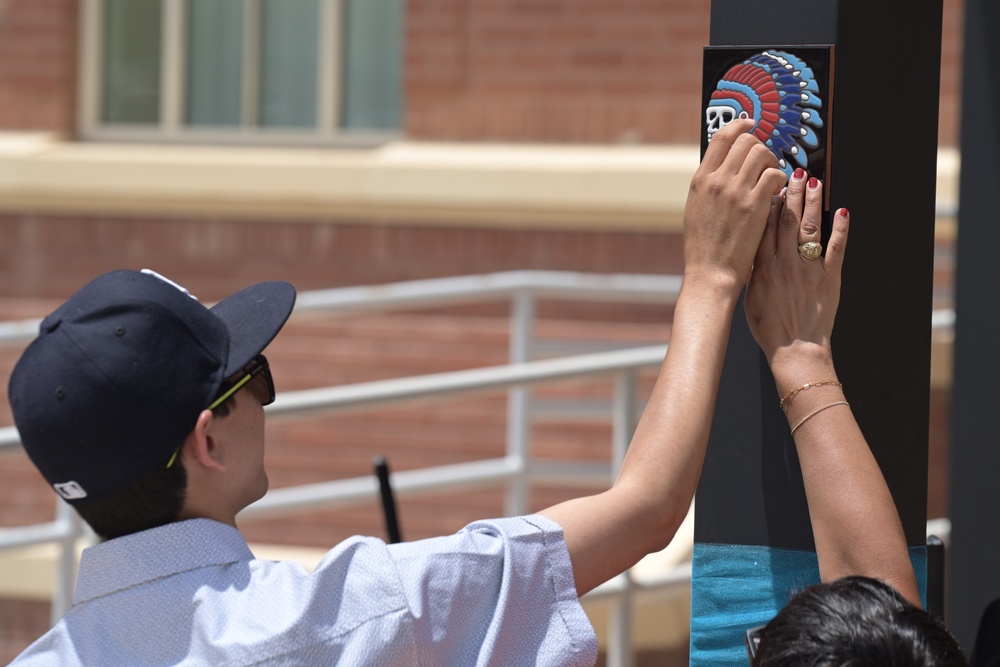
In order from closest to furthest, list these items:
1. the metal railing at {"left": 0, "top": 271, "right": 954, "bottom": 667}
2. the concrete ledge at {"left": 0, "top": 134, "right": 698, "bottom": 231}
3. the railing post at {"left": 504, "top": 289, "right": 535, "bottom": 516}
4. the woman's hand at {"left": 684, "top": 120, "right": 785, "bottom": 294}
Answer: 1. the woman's hand at {"left": 684, "top": 120, "right": 785, "bottom": 294}
2. the metal railing at {"left": 0, "top": 271, "right": 954, "bottom": 667}
3. the railing post at {"left": 504, "top": 289, "right": 535, "bottom": 516}
4. the concrete ledge at {"left": 0, "top": 134, "right": 698, "bottom": 231}

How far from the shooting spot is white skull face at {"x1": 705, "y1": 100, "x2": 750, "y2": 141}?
1769mm

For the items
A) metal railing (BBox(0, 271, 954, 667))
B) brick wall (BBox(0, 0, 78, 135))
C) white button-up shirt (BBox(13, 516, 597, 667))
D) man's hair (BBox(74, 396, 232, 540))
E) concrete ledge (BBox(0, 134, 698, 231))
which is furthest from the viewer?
brick wall (BBox(0, 0, 78, 135))

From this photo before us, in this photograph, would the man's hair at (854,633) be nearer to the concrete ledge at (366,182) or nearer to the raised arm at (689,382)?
the raised arm at (689,382)

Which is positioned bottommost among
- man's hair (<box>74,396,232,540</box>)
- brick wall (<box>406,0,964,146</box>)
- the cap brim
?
man's hair (<box>74,396,232,540</box>)

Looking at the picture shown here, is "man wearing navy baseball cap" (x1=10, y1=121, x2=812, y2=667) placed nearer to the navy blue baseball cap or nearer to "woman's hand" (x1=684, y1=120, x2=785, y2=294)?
the navy blue baseball cap

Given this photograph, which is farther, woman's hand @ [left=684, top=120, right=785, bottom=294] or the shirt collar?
woman's hand @ [left=684, top=120, right=785, bottom=294]

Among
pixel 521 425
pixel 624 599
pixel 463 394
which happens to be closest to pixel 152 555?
pixel 463 394

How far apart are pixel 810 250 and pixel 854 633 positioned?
0.55m

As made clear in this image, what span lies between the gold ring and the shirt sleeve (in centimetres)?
47

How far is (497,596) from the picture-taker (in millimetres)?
1520

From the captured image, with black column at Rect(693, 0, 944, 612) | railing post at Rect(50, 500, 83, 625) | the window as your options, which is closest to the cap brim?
black column at Rect(693, 0, 944, 612)

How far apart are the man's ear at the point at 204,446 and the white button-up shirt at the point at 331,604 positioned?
0.07 metres

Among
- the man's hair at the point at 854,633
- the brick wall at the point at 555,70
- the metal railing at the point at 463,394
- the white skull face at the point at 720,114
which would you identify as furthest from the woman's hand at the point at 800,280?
the brick wall at the point at 555,70

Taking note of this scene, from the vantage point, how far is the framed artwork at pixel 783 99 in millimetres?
1730
